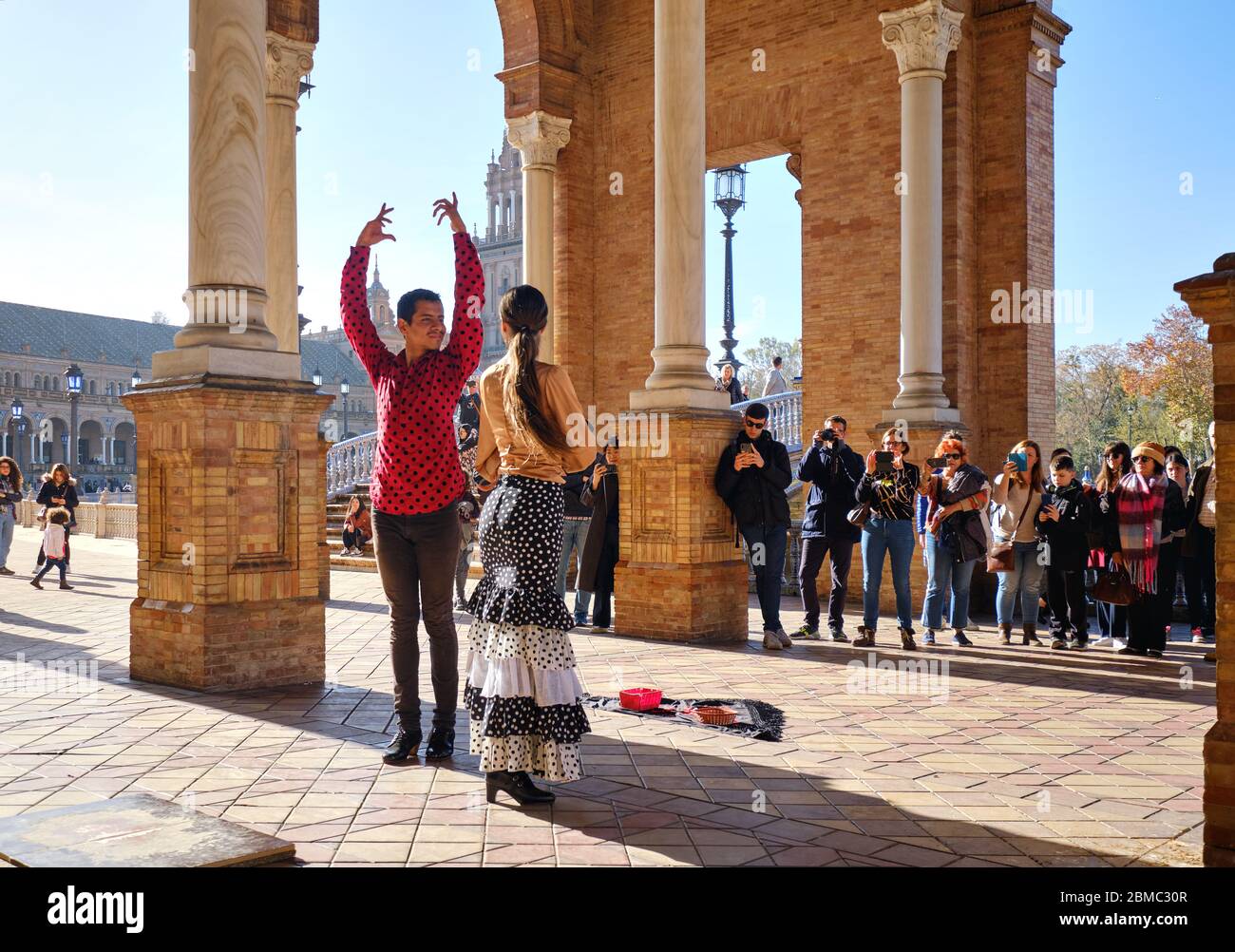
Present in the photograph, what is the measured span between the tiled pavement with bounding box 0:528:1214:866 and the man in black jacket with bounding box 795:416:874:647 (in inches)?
60.1

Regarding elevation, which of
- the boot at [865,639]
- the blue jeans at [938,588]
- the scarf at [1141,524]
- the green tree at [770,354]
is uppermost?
the green tree at [770,354]

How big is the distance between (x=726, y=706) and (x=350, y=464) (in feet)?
61.8

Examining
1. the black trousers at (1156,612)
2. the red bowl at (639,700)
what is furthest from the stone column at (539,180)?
the red bowl at (639,700)

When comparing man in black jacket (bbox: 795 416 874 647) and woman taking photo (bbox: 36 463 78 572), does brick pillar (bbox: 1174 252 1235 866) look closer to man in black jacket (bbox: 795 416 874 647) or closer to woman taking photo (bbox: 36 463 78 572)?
man in black jacket (bbox: 795 416 874 647)

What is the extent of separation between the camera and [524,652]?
4.55 m

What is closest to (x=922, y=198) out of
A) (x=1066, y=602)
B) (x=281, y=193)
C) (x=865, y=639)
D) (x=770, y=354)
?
(x=1066, y=602)

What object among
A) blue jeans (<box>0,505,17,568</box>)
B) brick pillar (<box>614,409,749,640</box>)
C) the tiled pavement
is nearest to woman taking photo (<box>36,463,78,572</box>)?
blue jeans (<box>0,505,17,568</box>)

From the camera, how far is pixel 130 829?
153 inches

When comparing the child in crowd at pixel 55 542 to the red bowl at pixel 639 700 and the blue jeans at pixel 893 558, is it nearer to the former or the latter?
the blue jeans at pixel 893 558

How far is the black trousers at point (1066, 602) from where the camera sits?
31.6 feet

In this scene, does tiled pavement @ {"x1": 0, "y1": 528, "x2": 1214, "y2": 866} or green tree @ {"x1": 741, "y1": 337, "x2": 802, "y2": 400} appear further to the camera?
green tree @ {"x1": 741, "y1": 337, "x2": 802, "y2": 400}

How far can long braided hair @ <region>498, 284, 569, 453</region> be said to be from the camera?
4.57m

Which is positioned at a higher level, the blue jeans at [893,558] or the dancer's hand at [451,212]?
the dancer's hand at [451,212]

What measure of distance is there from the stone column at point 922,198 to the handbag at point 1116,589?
11.8ft
